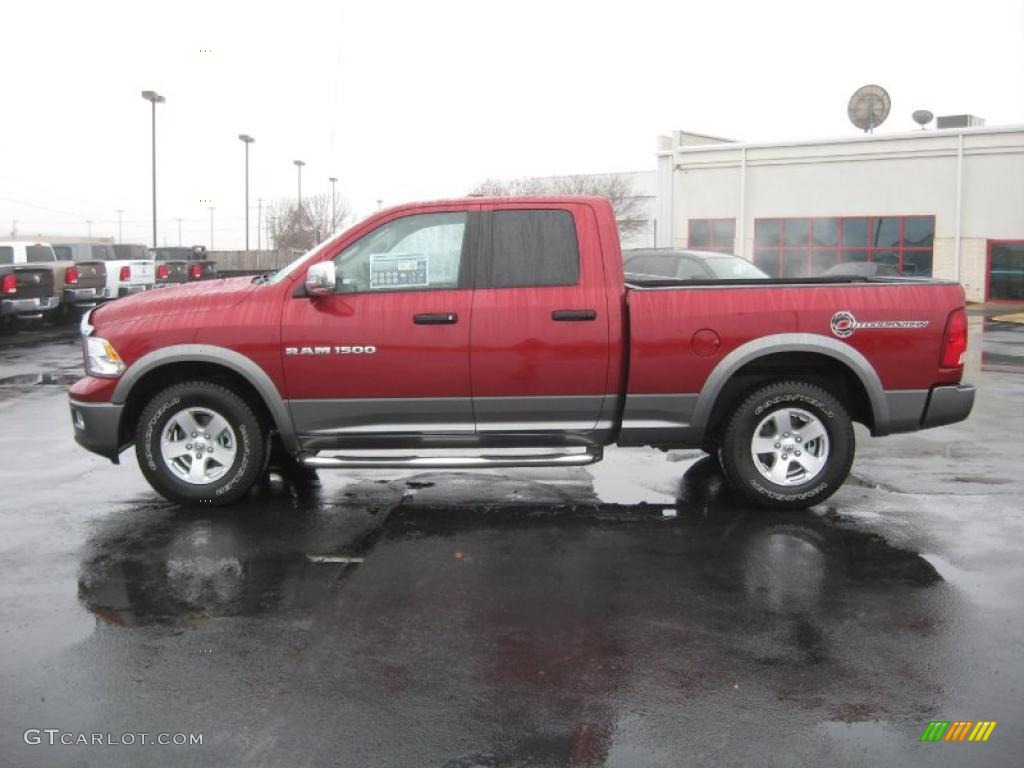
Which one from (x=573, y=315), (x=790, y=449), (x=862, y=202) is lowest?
(x=790, y=449)

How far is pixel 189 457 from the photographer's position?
6.67m

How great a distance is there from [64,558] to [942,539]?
506 cm

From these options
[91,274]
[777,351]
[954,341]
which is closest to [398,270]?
[777,351]

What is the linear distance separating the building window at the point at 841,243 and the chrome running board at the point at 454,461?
29.6 m

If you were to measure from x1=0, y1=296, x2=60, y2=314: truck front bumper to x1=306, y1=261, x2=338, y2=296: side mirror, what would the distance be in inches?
635

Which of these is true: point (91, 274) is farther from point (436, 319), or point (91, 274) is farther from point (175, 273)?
point (436, 319)

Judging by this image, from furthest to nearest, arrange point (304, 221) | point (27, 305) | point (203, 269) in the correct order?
point (304, 221)
point (203, 269)
point (27, 305)

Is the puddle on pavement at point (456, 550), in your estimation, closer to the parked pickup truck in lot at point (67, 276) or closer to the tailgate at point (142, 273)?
the parked pickup truck in lot at point (67, 276)

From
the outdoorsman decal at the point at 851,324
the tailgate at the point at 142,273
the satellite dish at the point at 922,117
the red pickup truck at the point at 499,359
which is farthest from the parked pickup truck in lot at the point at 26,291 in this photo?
the satellite dish at the point at 922,117

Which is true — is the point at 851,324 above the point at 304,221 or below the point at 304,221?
below

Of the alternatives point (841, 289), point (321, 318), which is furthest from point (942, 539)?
point (321, 318)

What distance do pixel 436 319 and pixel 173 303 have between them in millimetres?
1750

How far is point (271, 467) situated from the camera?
8.02 m

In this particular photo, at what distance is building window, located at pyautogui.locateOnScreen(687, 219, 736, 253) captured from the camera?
3766cm
